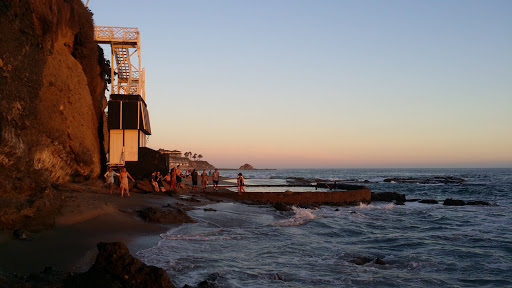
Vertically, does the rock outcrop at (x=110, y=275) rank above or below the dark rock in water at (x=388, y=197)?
above

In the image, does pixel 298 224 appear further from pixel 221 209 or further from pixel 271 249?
pixel 271 249

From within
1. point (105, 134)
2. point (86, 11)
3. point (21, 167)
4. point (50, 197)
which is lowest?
point (50, 197)

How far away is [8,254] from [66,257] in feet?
3.55

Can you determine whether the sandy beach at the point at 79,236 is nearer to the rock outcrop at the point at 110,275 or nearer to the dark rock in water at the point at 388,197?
the rock outcrop at the point at 110,275

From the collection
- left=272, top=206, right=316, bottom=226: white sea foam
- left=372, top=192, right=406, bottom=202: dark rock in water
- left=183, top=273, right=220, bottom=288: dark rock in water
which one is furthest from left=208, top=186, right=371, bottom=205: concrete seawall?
left=183, top=273, right=220, bottom=288: dark rock in water

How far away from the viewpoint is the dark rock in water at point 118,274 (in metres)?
5.98

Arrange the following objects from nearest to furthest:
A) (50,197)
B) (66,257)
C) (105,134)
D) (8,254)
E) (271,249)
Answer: (8,254) < (66,257) < (50,197) < (271,249) < (105,134)

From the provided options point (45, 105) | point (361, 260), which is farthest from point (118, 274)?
point (45, 105)

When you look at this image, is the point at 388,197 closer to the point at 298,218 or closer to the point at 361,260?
the point at 298,218

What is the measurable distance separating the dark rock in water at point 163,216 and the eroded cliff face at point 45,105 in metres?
3.25

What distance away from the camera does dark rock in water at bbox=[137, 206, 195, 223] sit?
1386 centimetres

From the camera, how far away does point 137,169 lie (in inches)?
1027

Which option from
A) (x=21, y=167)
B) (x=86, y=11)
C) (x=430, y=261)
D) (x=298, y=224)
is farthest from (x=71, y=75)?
(x=430, y=261)

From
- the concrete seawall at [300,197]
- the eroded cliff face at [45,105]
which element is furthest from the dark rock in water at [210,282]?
the concrete seawall at [300,197]
